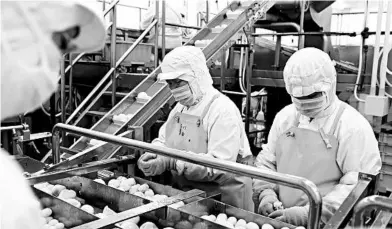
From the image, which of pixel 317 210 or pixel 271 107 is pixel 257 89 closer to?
pixel 271 107

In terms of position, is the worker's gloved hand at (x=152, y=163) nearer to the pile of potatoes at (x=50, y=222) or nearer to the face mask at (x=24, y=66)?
the pile of potatoes at (x=50, y=222)

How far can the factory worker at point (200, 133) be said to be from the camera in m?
2.41

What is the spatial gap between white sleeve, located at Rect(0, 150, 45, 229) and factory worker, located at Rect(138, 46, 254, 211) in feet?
5.74

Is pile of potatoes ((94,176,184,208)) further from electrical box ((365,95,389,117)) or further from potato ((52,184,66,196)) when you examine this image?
electrical box ((365,95,389,117))

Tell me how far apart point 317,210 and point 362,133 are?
0.78 meters

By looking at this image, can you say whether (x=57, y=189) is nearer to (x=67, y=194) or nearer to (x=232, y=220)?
(x=67, y=194)

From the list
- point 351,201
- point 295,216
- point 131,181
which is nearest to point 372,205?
point 351,201

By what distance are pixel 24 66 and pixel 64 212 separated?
1.49m

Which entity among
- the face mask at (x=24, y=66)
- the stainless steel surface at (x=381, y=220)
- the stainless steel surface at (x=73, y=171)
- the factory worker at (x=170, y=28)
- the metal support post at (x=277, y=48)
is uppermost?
the factory worker at (x=170, y=28)

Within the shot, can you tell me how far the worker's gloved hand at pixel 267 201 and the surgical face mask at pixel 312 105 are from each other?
1.55 ft

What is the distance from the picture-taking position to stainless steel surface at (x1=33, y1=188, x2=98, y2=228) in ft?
6.09

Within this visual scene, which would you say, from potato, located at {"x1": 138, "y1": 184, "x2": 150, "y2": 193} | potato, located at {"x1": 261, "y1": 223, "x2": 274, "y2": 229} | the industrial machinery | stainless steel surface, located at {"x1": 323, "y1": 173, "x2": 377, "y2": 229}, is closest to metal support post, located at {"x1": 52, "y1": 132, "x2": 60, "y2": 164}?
the industrial machinery

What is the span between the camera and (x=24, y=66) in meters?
0.65

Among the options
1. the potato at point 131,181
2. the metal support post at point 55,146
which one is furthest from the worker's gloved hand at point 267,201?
the metal support post at point 55,146
